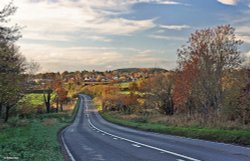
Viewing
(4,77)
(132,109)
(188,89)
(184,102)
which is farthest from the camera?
(132,109)

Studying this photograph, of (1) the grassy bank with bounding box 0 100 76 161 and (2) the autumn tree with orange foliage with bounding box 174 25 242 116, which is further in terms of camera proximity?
(2) the autumn tree with orange foliage with bounding box 174 25 242 116

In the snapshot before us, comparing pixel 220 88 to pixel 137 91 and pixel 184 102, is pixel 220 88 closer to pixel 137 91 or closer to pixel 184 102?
pixel 184 102

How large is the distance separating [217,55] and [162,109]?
2574cm

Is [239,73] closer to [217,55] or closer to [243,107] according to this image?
[217,55]

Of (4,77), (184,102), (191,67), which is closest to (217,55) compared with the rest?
(191,67)

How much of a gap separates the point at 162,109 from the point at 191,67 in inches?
992

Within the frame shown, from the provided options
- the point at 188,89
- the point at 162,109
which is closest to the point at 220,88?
the point at 188,89

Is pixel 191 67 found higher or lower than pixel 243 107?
higher

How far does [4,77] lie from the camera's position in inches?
1102

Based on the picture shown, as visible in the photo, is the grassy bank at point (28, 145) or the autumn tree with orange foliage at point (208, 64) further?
the autumn tree with orange foliage at point (208, 64)

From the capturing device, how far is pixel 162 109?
73062mm

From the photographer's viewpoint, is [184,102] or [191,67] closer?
[191,67]

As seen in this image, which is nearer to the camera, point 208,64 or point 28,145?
point 28,145

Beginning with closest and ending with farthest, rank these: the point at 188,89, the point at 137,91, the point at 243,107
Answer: the point at 243,107
the point at 188,89
the point at 137,91
